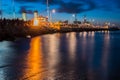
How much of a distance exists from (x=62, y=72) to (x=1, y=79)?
3.18 metres

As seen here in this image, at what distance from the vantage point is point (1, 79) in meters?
13.1

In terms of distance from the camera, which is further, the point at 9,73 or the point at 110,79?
the point at 9,73

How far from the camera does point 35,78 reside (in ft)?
43.8

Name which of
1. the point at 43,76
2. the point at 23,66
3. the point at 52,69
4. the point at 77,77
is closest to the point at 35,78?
the point at 43,76

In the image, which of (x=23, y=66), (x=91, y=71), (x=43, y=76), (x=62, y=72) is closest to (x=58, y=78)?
(x=43, y=76)

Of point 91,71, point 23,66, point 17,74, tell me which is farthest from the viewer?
point 23,66

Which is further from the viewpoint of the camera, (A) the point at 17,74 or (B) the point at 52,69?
(B) the point at 52,69

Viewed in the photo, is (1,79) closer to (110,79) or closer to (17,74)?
(17,74)

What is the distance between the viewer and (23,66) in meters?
17.2

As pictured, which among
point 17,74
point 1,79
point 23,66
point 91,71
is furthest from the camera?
point 23,66

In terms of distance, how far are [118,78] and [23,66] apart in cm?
556

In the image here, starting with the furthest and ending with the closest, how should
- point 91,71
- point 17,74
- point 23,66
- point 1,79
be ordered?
point 23,66 → point 91,71 → point 17,74 → point 1,79

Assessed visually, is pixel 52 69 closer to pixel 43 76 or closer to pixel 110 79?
pixel 43 76

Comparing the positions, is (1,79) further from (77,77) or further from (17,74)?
(77,77)
